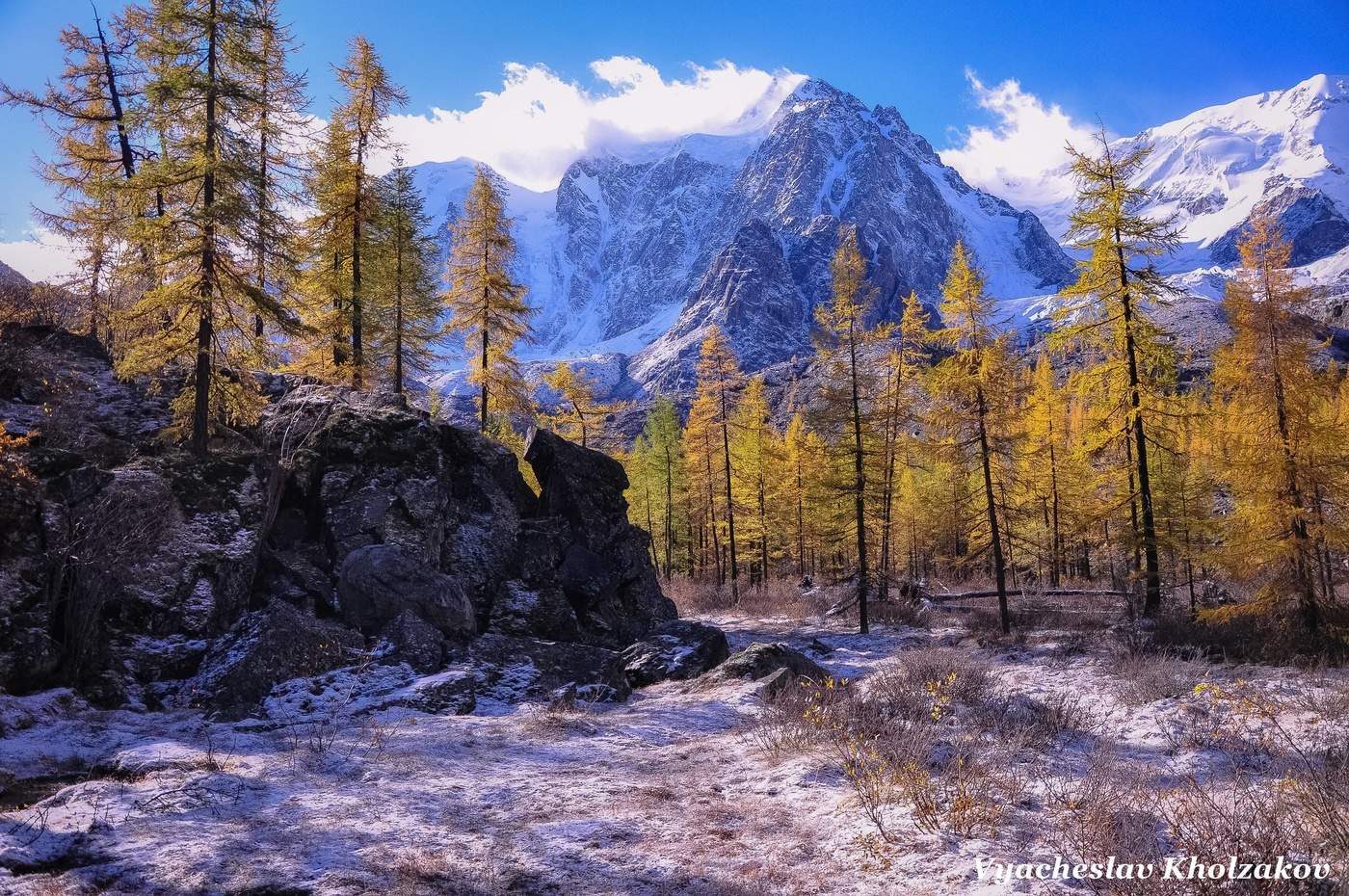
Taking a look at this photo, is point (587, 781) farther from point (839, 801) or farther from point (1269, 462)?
point (1269, 462)

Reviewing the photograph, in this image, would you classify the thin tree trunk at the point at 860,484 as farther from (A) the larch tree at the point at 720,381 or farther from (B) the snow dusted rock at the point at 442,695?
(B) the snow dusted rock at the point at 442,695

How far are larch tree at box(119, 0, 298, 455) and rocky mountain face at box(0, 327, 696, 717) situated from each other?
1.62m

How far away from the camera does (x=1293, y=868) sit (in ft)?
11.8

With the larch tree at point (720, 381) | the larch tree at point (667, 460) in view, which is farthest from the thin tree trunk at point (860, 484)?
the larch tree at point (667, 460)

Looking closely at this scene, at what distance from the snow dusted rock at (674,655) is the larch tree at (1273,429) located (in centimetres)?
1107

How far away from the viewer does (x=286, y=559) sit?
39.6 ft

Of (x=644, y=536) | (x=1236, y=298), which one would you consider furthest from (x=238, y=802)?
(x=1236, y=298)

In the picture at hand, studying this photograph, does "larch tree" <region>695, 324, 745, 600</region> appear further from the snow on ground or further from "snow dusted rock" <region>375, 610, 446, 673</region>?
the snow on ground

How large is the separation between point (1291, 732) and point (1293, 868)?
570 centimetres

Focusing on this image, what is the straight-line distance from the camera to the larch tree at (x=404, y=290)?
22.6 metres

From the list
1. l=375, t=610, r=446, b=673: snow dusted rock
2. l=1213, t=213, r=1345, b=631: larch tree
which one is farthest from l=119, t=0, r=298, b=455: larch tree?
l=1213, t=213, r=1345, b=631: larch tree

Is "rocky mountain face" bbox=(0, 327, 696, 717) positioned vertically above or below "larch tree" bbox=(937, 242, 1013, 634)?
below

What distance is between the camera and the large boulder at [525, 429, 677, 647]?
52.5ft

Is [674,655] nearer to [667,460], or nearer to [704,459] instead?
[704,459]
